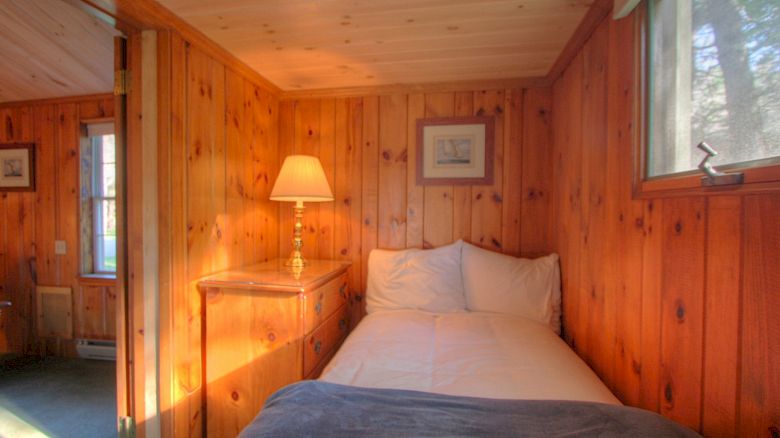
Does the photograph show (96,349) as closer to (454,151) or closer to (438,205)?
(438,205)

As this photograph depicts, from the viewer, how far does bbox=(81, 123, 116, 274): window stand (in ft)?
8.46

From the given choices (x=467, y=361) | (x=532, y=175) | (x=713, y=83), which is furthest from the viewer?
(x=532, y=175)

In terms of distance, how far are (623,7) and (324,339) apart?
75.3 inches

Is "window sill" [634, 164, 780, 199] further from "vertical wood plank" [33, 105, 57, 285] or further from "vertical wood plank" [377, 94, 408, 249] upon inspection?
"vertical wood plank" [33, 105, 57, 285]

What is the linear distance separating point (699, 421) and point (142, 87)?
7.47 ft

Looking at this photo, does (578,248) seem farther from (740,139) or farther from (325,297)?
(325,297)

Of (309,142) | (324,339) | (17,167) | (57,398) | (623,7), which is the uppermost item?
(623,7)

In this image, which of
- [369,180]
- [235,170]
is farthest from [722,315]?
[235,170]

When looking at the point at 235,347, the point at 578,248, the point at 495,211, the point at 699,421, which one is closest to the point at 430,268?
the point at 495,211

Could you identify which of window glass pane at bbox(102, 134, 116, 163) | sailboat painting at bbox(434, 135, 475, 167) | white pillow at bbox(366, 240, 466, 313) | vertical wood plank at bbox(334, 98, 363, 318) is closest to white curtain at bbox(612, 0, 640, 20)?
sailboat painting at bbox(434, 135, 475, 167)

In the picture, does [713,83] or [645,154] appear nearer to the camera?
[713,83]

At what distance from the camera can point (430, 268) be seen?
187cm

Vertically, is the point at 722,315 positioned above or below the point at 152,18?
below

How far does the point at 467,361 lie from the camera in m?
1.17
